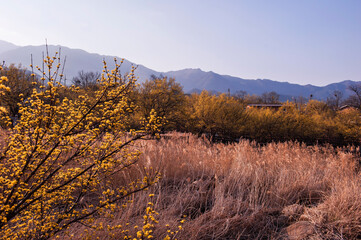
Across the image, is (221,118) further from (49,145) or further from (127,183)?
(49,145)

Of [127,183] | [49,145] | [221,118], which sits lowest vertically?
[127,183]

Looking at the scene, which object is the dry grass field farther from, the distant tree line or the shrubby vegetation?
the distant tree line

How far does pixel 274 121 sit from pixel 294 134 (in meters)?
2.25

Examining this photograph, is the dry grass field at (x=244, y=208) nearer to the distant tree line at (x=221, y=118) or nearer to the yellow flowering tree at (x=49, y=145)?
the yellow flowering tree at (x=49, y=145)

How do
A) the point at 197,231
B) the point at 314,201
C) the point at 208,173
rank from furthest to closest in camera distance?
the point at 208,173 → the point at 314,201 → the point at 197,231

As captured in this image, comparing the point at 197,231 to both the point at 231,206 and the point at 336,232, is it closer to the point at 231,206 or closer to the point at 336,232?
the point at 231,206

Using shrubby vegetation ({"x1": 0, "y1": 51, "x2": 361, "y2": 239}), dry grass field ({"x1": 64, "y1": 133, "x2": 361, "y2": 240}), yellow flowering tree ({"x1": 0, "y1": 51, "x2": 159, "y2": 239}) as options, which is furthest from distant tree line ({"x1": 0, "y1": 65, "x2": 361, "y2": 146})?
yellow flowering tree ({"x1": 0, "y1": 51, "x2": 159, "y2": 239})

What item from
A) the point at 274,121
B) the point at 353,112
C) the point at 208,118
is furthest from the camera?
the point at 353,112

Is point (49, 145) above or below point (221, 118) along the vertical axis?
above

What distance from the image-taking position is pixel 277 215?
3469mm

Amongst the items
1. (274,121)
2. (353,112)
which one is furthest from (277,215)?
(353,112)

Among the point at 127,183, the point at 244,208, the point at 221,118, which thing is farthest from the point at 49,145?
the point at 221,118

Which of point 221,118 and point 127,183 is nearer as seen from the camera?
point 127,183

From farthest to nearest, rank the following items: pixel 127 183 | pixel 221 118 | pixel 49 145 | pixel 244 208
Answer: pixel 221 118 < pixel 127 183 < pixel 244 208 < pixel 49 145
